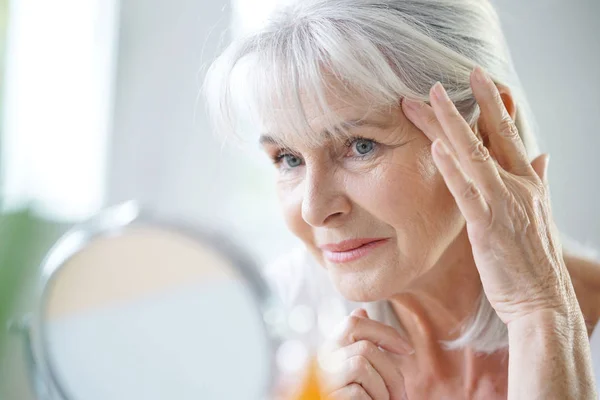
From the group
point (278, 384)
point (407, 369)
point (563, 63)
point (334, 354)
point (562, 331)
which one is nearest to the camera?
point (278, 384)

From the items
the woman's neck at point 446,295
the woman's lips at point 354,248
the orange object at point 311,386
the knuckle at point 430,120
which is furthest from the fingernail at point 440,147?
the orange object at point 311,386

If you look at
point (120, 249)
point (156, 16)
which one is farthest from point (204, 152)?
point (120, 249)

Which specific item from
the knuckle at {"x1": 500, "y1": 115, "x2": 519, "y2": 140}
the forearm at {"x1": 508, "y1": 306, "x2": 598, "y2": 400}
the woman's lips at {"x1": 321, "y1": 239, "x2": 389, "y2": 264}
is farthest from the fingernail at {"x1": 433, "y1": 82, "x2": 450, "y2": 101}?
the forearm at {"x1": 508, "y1": 306, "x2": 598, "y2": 400}

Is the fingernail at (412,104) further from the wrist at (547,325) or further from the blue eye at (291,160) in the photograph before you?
the wrist at (547,325)

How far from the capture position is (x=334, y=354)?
116cm

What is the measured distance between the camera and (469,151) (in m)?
1.07

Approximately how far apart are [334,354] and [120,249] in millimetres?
583

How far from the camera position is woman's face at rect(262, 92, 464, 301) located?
1141 mm

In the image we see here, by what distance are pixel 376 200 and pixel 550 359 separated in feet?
1.14

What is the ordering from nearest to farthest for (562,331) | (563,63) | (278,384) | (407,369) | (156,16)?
(278,384) < (562,331) < (407,369) < (156,16) < (563,63)

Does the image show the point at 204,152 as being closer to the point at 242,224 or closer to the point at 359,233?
the point at 242,224

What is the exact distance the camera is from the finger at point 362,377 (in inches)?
43.5

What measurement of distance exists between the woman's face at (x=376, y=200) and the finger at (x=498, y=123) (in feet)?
0.35

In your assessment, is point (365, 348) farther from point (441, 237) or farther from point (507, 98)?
point (507, 98)
